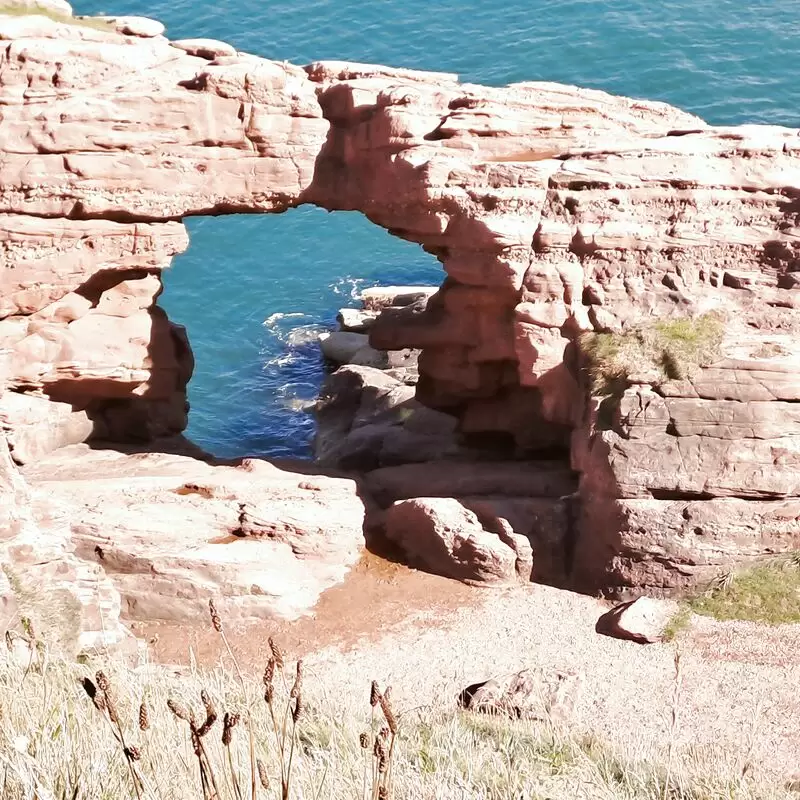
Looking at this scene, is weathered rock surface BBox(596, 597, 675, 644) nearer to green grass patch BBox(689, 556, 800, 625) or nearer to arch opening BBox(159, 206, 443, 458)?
green grass patch BBox(689, 556, 800, 625)

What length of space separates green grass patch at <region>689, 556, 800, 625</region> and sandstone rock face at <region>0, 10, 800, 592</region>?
37 centimetres

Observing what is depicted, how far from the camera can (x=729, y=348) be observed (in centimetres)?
1619

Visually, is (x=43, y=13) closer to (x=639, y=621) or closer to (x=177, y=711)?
(x=639, y=621)

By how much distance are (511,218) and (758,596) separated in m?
7.53

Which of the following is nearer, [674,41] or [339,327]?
[339,327]

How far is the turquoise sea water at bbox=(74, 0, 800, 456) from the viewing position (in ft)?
105

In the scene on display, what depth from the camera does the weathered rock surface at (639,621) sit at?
15.5 m

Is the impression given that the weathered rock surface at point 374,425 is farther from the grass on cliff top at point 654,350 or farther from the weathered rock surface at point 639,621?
the weathered rock surface at point 639,621

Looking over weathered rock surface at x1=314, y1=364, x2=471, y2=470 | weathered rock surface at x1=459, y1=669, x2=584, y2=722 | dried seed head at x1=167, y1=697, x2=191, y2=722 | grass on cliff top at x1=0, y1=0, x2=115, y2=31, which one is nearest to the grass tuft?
grass on cliff top at x1=0, y1=0, x2=115, y2=31

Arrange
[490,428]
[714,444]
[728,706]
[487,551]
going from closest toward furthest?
[728,706] < [714,444] < [487,551] < [490,428]

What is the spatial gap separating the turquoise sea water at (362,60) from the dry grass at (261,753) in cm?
1949

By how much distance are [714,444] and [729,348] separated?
1.68m

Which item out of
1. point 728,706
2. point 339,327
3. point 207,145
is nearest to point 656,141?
point 207,145

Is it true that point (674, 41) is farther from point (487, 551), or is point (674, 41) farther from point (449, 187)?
point (487, 551)
